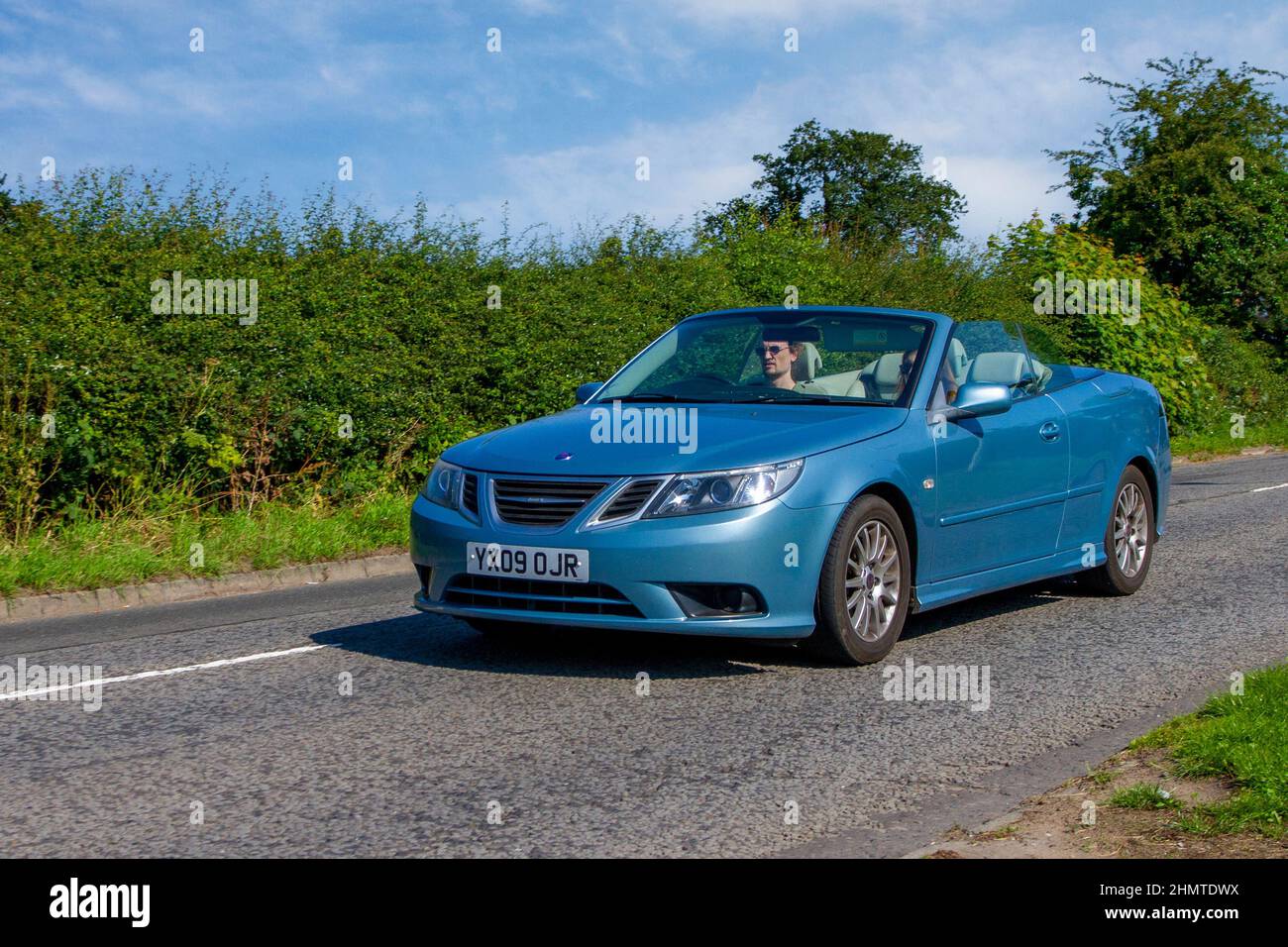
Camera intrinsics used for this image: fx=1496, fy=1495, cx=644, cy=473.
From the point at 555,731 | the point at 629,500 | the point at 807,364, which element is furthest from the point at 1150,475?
the point at 555,731

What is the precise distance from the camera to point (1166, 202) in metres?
38.3

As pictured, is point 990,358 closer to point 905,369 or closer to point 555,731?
Answer: point 905,369

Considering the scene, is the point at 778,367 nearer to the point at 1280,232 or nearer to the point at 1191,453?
the point at 1191,453

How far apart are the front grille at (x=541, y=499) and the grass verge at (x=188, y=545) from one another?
15.3 ft

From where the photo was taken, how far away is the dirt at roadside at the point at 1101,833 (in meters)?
4.25

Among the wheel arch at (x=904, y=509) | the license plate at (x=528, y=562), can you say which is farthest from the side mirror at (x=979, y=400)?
the license plate at (x=528, y=562)

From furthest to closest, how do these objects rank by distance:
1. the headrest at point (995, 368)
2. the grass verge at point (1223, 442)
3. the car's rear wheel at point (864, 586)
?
the grass verge at point (1223, 442) < the headrest at point (995, 368) < the car's rear wheel at point (864, 586)

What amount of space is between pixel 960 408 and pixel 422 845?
13.5 feet

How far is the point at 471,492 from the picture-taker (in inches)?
274

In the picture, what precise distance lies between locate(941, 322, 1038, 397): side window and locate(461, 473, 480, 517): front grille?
8.57 ft

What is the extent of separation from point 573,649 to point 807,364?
197 centimetres

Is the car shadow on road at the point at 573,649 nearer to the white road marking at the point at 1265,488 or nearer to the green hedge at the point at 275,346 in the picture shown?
the green hedge at the point at 275,346

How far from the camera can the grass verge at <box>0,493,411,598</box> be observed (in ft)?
33.5
